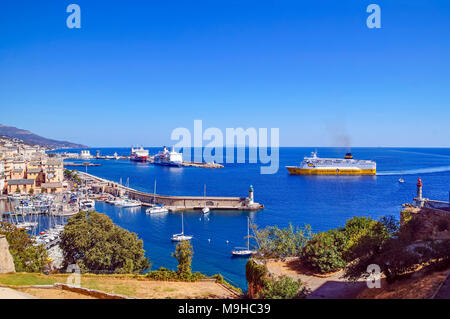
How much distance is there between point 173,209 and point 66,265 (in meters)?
20.9

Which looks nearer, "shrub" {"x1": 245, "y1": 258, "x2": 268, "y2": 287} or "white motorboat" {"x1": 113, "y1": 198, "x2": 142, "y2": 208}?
"shrub" {"x1": 245, "y1": 258, "x2": 268, "y2": 287}

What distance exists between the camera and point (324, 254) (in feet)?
30.4

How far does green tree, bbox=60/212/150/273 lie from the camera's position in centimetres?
1288

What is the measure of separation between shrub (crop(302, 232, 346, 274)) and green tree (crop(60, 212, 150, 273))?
24.6 feet

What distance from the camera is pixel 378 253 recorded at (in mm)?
7301

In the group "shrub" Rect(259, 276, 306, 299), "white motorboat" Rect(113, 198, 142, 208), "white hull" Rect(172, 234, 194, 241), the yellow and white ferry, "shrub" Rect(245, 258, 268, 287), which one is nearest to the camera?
"shrub" Rect(259, 276, 306, 299)

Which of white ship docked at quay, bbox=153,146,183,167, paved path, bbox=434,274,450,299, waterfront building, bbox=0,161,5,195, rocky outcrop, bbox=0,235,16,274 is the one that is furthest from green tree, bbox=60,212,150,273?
white ship docked at quay, bbox=153,146,183,167

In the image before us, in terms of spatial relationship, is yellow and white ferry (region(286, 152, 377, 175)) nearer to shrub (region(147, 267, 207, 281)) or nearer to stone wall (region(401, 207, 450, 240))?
stone wall (region(401, 207, 450, 240))

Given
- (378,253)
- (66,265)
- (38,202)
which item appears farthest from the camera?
(38,202)

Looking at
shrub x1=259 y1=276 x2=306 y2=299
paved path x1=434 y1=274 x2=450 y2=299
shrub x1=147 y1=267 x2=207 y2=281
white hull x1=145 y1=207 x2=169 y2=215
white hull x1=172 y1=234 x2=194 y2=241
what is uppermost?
paved path x1=434 y1=274 x2=450 y2=299

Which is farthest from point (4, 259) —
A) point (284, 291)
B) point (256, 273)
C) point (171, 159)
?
point (171, 159)

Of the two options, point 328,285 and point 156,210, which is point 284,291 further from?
point 156,210
